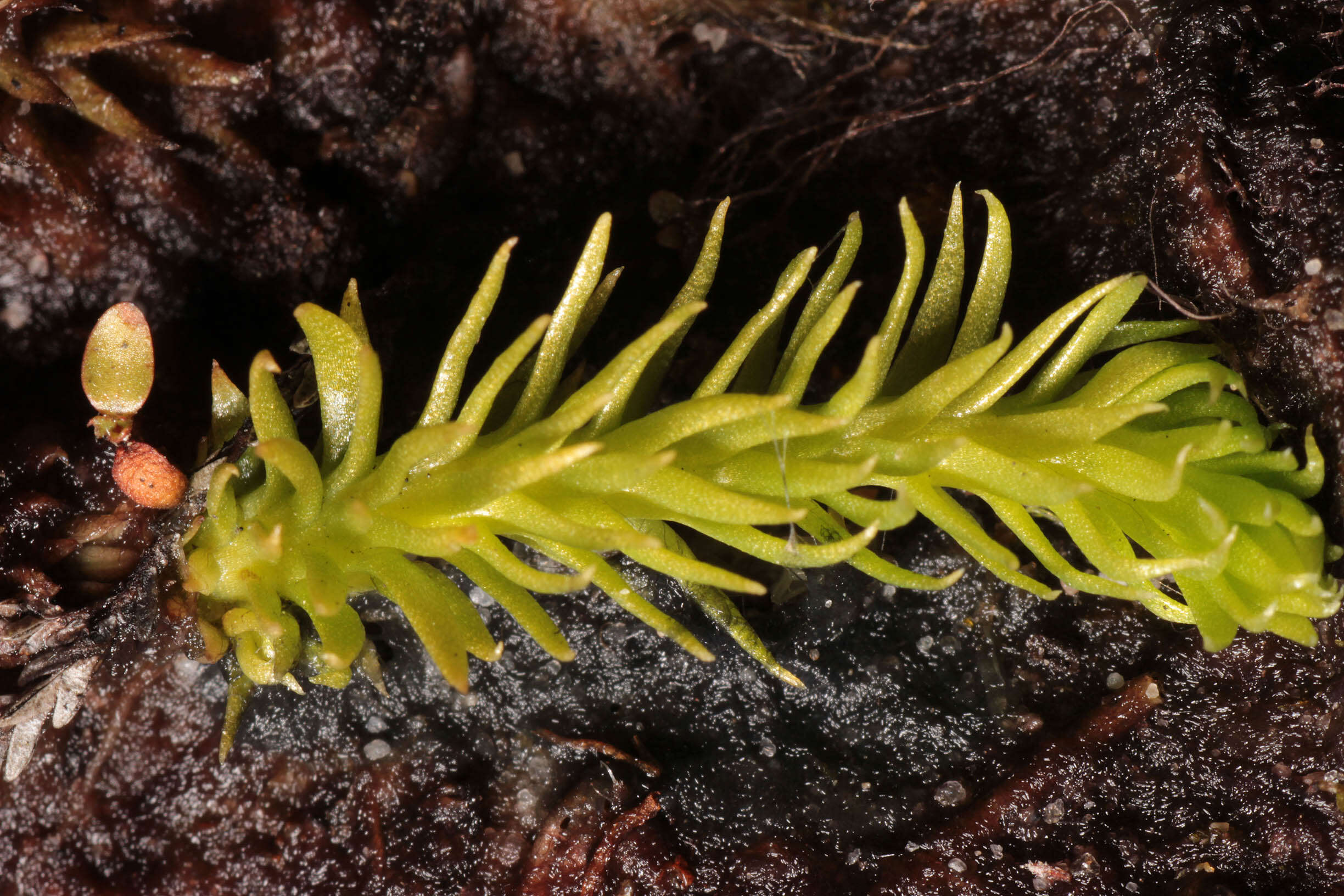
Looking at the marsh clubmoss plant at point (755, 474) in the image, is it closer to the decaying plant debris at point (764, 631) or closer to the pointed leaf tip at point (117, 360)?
the pointed leaf tip at point (117, 360)

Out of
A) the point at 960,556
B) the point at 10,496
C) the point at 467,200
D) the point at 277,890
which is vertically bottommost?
the point at 277,890

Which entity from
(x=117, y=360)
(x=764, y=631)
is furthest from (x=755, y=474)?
(x=117, y=360)

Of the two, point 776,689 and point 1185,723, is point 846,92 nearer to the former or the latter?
point 776,689

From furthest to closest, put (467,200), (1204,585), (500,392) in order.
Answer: (467,200)
(500,392)
(1204,585)

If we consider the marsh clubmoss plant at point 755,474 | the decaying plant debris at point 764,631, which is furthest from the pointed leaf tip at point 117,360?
the decaying plant debris at point 764,631

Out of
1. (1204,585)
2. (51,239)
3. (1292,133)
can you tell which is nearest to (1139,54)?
(1292,133)

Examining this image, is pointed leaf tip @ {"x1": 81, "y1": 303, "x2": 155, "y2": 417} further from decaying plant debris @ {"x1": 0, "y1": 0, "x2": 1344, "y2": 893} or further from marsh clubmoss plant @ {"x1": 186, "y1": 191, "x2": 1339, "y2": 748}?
decaying plant debris @ {"x1": 0, "y1": 0, "x2": 1344, "y2": 893}

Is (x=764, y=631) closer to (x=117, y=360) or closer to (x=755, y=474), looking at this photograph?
(x=755, y=474)

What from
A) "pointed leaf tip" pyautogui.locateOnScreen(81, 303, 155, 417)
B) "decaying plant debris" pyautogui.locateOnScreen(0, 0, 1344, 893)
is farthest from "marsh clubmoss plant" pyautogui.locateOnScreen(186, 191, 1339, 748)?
"decaying plant debris" pyautogui.locateOnScreen(0, 0, 1344, 893)
